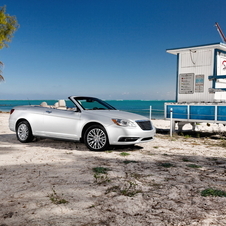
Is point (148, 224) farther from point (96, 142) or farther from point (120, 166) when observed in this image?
point (96, 142)

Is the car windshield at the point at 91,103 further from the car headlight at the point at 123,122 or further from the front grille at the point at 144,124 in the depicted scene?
the front grille at the point at 144,124

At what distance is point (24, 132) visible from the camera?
974 cm

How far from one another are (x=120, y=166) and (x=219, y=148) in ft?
16.0

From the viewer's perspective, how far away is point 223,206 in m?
4.07

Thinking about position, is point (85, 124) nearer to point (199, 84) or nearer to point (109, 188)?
point (109, 188)

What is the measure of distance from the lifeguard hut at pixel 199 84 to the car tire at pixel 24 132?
6.87 meters

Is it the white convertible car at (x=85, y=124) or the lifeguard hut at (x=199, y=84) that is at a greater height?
the lifeguard hut at (x=199, y=84)

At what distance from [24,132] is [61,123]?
5.78 ft

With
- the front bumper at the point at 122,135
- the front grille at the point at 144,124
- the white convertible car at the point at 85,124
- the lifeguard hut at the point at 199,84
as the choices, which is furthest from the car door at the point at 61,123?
the lifeguard hut at the point at 199,84

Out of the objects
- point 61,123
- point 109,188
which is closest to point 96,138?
point 61,123

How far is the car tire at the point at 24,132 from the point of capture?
31.6ft

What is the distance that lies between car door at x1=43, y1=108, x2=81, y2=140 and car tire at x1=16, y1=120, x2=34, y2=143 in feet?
2.58

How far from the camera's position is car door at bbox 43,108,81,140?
862cm

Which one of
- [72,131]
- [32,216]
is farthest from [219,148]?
[32,216]
